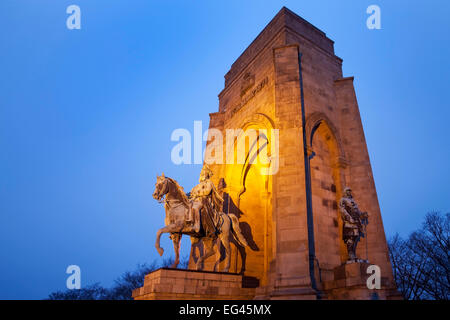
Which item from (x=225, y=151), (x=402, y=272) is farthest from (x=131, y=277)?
(x=402, y=272)

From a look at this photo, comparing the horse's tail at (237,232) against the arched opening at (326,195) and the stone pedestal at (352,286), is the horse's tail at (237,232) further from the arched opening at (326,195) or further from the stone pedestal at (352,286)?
the stone pedestal at (352,286)

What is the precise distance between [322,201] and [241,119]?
651 centimetres

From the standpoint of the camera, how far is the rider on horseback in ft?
33.2

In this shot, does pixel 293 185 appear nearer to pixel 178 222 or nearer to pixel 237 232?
pixel 237 232

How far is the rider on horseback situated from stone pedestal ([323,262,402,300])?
13.3 feet

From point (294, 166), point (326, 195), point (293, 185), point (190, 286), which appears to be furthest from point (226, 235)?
point (326, 195)

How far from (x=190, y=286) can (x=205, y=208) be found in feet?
7.96

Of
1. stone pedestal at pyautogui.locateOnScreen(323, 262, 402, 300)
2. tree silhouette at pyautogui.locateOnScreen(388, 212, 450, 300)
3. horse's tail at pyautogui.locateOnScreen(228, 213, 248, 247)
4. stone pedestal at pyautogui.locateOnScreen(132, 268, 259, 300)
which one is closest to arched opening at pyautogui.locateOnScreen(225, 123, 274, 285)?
horse's tail at pyautogui.locateOnScreen(228, 213, 248, 247)

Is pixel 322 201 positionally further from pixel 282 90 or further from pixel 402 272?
pixel 402 272

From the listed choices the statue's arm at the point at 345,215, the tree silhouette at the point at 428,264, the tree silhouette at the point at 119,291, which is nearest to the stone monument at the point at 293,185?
the statue's arm at the point at 345,215

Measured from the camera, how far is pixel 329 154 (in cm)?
1369

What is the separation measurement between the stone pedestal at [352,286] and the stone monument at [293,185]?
29 millimetres

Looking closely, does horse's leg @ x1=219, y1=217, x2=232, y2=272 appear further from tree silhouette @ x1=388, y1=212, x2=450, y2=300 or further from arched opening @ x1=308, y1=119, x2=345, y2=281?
tree silhouette @ x1=388, y1=212, x2=450, y2=300

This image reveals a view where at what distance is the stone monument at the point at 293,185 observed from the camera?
32.0 ft
